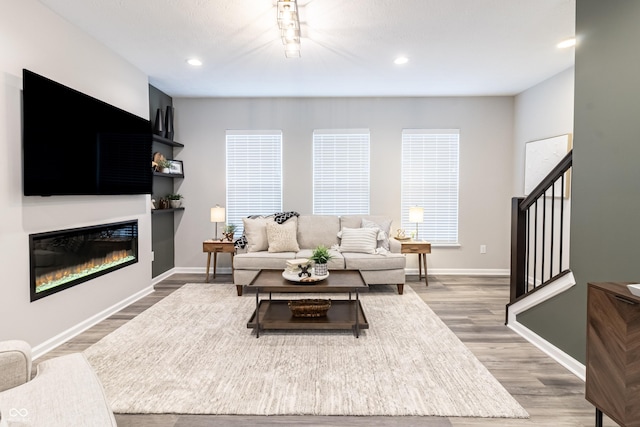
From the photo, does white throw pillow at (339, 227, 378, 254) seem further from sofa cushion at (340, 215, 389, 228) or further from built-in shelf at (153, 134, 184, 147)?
built-in shelf at (153, 134, 184, 147)

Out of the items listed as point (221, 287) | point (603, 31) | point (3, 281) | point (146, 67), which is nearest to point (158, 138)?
point (146, 67)

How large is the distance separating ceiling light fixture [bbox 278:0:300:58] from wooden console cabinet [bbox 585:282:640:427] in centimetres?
257

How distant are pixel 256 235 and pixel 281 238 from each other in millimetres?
344

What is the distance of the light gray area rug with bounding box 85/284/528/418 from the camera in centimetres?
194

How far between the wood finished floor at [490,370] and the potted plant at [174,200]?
1.28 m

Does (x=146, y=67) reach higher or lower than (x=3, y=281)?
higher

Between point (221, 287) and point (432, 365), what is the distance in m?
2.97

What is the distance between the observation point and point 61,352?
2615 mm

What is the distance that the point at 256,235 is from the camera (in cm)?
444

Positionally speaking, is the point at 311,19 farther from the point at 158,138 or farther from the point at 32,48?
the point at 158,138

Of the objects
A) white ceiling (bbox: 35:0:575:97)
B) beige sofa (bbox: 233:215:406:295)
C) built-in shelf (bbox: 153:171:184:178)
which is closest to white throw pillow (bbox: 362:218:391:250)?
beige sofa (bbox: 233:215:406:295)

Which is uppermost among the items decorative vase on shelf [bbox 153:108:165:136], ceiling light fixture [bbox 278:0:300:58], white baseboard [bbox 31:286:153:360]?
ceiling light fixture [bbox 278:0:300:58]

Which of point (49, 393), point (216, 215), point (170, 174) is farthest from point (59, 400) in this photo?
point (170, 174)

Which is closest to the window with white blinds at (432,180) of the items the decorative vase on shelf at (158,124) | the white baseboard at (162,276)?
the decorative vase on shelf at (158,124)
